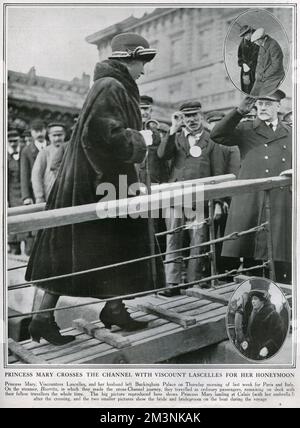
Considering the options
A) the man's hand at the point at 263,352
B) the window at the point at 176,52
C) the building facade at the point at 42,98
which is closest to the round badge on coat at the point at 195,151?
the window at the point at 176,52

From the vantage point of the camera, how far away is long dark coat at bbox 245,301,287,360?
1.82m

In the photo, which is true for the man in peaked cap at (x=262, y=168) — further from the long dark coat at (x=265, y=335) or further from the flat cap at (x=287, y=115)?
the long dark coat at (x=265, y=335)

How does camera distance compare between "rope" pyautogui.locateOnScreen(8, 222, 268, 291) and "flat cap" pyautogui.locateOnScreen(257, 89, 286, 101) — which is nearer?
"rope" pyautogui.locateOnScreen(8, 222, 268, 291)

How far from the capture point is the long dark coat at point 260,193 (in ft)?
6.03

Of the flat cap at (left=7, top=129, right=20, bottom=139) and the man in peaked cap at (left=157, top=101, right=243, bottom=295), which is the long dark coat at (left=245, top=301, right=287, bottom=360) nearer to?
the man in peaked cap at (left=157, top=101, right=243, bottom=295)

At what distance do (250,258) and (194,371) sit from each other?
47 cm

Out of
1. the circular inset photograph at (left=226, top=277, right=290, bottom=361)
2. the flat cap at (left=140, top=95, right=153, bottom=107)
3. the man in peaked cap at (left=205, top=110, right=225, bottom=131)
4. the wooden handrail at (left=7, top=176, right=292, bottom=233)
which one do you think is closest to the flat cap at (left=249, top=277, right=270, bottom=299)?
the circular inset photograph at (left=226, top=277, right=290, bottom=361)

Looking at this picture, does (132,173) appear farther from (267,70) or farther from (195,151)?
(267,70)

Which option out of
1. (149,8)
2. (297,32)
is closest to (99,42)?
(149,8)

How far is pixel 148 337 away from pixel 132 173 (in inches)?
23.1

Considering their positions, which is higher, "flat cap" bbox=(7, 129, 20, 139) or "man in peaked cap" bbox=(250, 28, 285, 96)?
"man in peaked cap" bbox=(250, 28, 285, 96)

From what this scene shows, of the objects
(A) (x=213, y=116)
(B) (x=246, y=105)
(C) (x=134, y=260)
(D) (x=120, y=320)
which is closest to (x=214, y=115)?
(A) (x=213, y=116)

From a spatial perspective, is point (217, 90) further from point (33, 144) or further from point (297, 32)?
point (33, 144)

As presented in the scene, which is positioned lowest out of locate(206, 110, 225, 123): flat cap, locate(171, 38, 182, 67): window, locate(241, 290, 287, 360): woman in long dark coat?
locate(241, 290, 287, 360): woman in long dark coat
